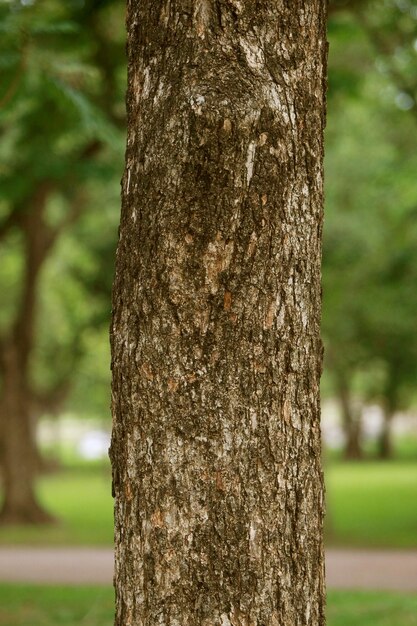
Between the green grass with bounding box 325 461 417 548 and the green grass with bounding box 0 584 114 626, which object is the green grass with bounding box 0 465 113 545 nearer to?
the green grass with bounding box 325 461 417 548

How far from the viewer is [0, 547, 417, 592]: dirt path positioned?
1278 cm

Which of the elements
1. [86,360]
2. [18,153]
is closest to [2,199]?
[18,153]

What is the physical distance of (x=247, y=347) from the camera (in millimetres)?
2816

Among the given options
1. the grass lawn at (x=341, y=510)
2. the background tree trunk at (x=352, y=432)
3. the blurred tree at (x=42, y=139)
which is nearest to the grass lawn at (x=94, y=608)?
the blurred tree at (x=42, y=139)

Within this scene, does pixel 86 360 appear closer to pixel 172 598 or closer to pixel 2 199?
pixel 2 199

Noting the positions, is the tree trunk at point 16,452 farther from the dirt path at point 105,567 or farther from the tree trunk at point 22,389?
the dirt path at point 105,567

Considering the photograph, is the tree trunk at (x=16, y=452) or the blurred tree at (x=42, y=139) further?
the tree trunk at (x=16, y=452)

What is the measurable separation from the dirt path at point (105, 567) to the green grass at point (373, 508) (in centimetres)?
233

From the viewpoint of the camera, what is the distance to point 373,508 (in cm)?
2562

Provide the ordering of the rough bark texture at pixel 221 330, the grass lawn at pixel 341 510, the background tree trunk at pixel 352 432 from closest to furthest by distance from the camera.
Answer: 1. the rough bark texture at pixel 221 330
2. the grass lawn at pixel 341 510
3. the background tree trunk at pixel 352 432

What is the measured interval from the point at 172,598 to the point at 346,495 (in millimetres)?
28396

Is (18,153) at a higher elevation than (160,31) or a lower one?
higher

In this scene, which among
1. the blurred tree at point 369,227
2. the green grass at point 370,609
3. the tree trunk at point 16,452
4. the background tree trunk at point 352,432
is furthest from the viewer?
the background tree trunk at point 352,432

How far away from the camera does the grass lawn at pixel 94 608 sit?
961 centimetres
